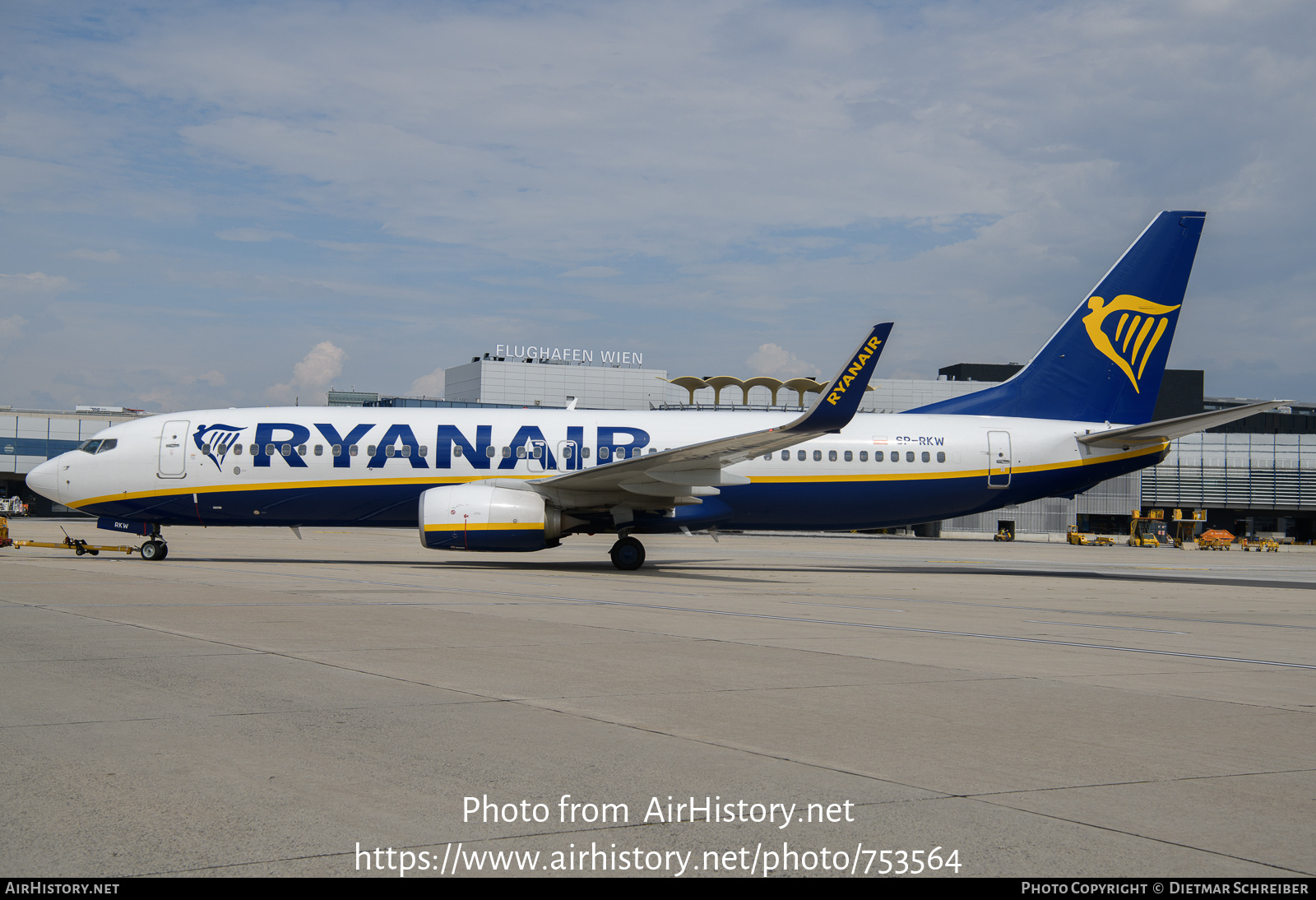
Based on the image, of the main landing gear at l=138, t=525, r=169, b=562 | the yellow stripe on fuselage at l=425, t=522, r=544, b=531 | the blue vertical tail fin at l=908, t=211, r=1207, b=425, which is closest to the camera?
the yellow stripe on fuselage at l=425, t=522, r=544, b=531

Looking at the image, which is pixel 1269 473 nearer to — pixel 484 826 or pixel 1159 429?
pixel 1159 429

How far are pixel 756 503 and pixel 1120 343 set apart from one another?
1164 cm

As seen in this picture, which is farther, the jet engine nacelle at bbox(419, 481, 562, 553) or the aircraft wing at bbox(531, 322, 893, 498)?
the jet engine nacelle at bbox(419, 481, 562, 553)

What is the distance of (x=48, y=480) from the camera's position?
26859 mm

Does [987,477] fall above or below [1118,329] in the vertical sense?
below

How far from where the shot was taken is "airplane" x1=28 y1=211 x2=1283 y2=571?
24.8 meters

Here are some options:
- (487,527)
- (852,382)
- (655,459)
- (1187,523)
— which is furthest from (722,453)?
(1187,523)

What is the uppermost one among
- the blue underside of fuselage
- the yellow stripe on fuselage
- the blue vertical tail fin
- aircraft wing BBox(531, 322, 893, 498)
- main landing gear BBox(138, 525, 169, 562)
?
the blue vertical tail fin

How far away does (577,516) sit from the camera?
2533 cm

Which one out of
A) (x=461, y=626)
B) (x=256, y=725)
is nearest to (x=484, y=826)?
(x=256, y=725)

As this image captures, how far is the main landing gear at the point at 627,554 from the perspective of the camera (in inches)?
1020

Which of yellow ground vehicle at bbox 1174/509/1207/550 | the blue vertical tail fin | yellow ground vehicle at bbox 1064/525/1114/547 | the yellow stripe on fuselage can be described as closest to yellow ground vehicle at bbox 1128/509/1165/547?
yellow ground vehicle at bbox 1174/509/1207/550

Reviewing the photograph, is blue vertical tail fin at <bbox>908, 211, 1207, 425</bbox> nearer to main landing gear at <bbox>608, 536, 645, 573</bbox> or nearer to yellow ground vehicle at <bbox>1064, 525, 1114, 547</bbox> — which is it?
main landing gear at <bbox>608, 536, 645, 573</bbox>

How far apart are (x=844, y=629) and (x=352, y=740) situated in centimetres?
867
